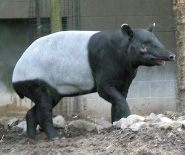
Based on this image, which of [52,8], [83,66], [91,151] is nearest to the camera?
[91,151]

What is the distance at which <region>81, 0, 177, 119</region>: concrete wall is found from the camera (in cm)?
835

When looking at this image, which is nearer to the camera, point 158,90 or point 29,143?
point 29,143

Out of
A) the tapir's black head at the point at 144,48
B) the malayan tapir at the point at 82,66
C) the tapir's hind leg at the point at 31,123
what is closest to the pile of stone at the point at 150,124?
the malayan tapir at the point at 82,66

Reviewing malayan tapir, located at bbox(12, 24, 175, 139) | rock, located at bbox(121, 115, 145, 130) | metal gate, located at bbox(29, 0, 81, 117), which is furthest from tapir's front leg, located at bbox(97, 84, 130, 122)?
metal gate, located at bbox(29, 0, 81, 117)

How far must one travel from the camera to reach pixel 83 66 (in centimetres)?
534

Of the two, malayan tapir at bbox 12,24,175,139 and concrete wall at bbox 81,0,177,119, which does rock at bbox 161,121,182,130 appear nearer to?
malayan tapir at bbox 12,24,175,139

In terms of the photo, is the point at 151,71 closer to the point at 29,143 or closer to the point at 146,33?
the point at 146,33

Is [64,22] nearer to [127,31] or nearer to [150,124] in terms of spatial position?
[127,31]

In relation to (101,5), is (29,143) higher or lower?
lower

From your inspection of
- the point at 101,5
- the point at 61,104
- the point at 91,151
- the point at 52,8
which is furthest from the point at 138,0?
the point at 91,151

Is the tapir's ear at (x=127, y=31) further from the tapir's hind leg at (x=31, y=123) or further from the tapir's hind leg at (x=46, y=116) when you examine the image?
→ the tapir's hind leg at (x=31, y=123)

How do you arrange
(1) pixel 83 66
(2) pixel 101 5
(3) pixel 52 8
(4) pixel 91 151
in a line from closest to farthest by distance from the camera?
(4) pixel 91 151 < (1) pixel 83 66 < (3) pixel 52 8 < (2) pixel 101 5

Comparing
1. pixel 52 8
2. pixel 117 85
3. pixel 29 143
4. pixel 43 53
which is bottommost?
pixel 29 143

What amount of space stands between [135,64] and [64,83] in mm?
902
